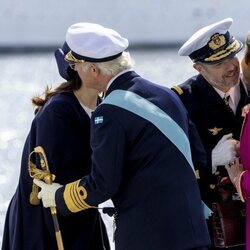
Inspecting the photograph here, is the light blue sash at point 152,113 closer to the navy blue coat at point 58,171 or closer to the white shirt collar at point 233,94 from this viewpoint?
the navy blue coat at point 58,171

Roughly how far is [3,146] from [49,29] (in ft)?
48.4

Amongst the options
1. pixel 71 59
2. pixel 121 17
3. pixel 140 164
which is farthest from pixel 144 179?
pixel 121 17

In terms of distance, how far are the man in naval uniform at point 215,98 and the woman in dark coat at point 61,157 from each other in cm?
42

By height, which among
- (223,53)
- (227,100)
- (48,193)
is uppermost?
(223,53)

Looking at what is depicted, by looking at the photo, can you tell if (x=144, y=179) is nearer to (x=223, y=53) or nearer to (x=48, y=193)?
(x=48, y=193)

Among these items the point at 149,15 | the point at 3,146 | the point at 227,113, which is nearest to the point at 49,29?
the point at 149,15

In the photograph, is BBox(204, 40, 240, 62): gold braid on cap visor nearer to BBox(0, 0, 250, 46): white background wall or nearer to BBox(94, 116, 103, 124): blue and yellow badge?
BBox(94, 116, 103, 124): blue and yellow badge

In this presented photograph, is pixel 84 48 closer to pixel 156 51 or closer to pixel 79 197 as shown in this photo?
pixel 79 197

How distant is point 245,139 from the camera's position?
3436 millimetres

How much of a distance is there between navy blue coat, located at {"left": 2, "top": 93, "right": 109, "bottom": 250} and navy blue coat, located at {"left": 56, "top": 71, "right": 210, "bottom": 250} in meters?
0.29

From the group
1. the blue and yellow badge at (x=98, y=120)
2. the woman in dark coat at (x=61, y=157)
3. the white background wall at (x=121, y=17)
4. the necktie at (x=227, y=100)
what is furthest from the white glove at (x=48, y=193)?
the white background wall at (x=121, y=17)

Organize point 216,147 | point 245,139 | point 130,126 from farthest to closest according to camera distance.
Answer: point 216,147 → point 245,139 → point 130,126

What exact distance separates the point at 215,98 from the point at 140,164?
63 centimetres

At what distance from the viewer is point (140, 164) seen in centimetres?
321
